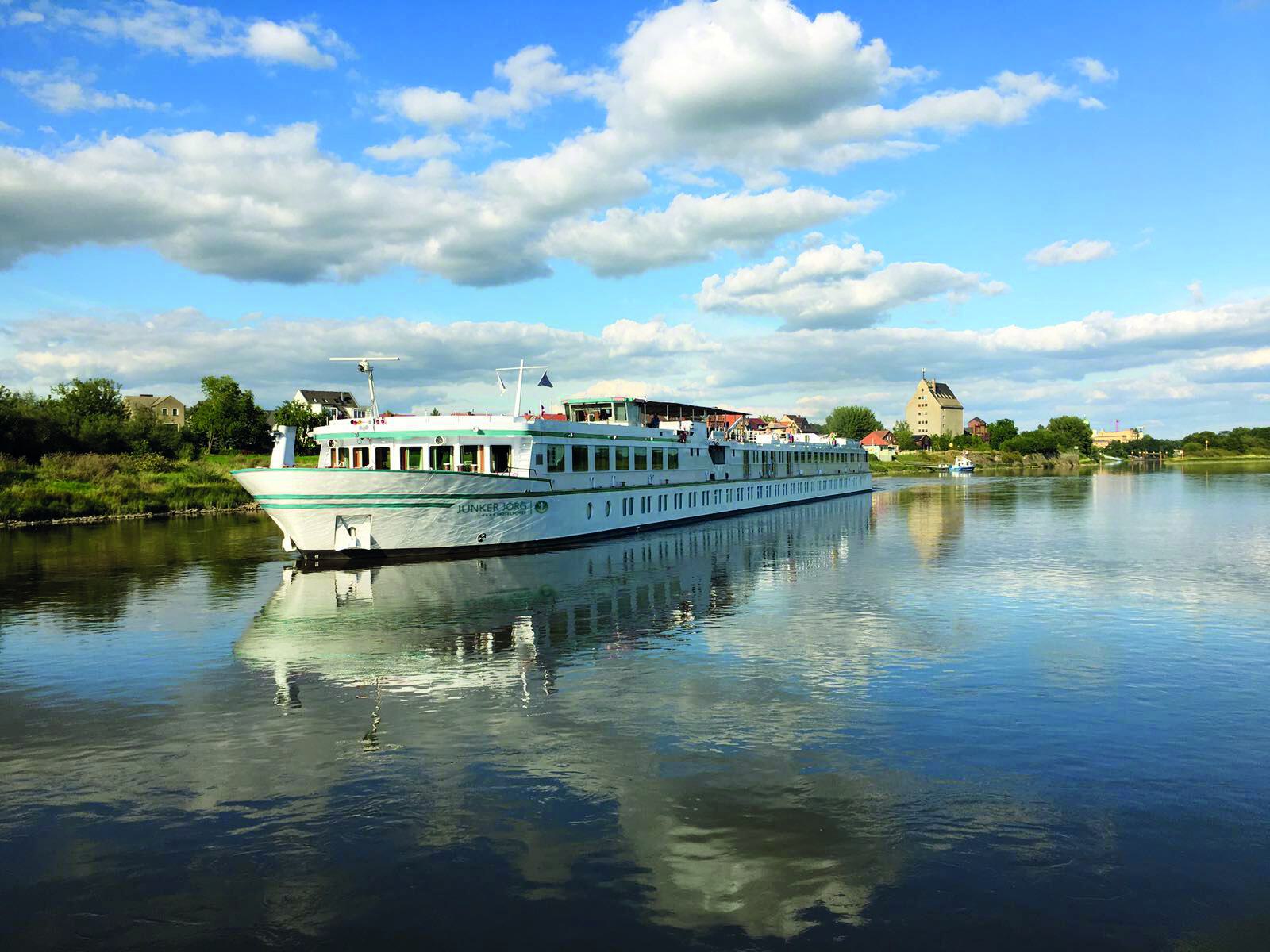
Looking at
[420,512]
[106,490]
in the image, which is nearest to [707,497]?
[420,512]

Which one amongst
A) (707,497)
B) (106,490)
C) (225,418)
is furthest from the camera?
(225,418)

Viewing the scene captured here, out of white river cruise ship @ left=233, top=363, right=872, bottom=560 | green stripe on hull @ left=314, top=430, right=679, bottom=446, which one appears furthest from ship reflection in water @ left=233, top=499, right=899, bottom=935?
green stripe on hull @ left=314, top=430, right=679, bottom=446

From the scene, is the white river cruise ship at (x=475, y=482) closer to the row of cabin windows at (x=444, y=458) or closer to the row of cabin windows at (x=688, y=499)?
the row of cabin windows at (x=444, y=458)

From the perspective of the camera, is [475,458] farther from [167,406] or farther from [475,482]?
[167,406]

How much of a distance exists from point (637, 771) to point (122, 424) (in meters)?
110

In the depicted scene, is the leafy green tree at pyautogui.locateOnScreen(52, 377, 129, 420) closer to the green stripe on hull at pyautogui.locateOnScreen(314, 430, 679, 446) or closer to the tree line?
the tree line

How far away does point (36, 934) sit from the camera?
27.9ft

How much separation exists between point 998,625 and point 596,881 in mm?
18151

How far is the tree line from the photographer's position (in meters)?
83.2

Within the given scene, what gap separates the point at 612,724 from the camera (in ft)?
48.9

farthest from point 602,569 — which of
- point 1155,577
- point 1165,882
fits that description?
point 1165,882

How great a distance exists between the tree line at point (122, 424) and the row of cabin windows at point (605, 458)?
20428 mm

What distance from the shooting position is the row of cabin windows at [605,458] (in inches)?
1678

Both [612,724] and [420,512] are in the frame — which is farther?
[420,512]
